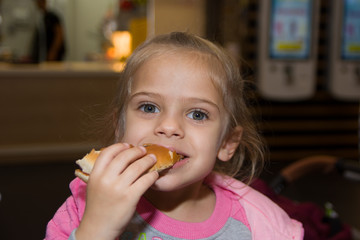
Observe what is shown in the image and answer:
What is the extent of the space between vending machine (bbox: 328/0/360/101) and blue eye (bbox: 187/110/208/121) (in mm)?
4587

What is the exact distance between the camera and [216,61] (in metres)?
1.20

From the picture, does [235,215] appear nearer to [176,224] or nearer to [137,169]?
[176,224]

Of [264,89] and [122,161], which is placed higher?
[122,161]

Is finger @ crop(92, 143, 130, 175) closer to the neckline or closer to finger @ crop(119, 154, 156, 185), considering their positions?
finger @ crop(119, 154, 156, 185)

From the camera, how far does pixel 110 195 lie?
2.71 feet

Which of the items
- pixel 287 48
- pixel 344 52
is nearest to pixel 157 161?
pixel 287 48

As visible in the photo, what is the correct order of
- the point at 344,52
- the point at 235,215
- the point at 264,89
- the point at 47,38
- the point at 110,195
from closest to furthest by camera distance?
the point at 110,195 → the point at 235,215 → the point at 264,89 → the point at 344,52 → the point at 47,38

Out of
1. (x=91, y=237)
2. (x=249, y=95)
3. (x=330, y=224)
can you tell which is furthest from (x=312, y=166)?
(x=91, y=237)

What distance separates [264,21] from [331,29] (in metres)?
0.96

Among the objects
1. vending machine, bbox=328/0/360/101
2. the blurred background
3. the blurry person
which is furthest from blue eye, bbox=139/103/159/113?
the blurry person

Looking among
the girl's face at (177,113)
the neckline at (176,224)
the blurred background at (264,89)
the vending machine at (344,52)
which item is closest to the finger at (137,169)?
the girl's face at (177,113)

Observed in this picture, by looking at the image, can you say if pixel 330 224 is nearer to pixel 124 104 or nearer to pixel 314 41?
pixel 124 104

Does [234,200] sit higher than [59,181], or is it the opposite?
[234,200]

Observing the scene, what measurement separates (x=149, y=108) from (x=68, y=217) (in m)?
0.30
